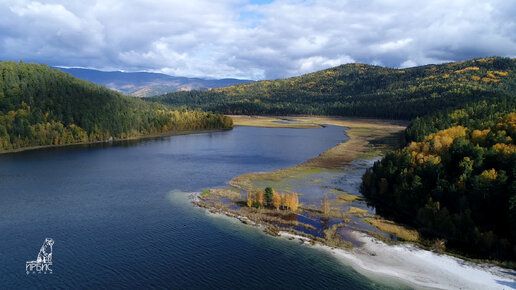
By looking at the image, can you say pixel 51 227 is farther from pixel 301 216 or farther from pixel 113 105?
pixel 113 105

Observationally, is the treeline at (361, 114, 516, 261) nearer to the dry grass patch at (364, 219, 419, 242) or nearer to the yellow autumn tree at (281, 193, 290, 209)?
the dry grass patch at (364, 219, 419, 242)

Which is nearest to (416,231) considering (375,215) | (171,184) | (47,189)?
(375,215)

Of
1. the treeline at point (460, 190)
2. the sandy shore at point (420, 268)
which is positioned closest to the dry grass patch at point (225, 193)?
the sandy shore at point (420, 268)

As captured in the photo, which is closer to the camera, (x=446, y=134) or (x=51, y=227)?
(x=51, y=227)
